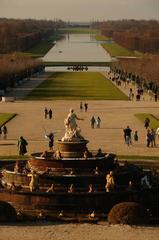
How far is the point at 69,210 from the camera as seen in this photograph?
2159cm

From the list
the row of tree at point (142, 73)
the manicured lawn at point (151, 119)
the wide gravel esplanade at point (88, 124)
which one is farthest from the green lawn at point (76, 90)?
the manicured lawn at point (151, 119)

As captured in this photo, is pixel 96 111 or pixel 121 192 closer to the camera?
pixel 121 192

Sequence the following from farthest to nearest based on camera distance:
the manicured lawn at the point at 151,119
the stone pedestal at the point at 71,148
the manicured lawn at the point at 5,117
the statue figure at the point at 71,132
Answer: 1. the manicured lawn at the point at 5,117
2. the manicured lawn at the point at 151,119
3. the statue figure at the point at 71,132
4. the stone pedestal at the point at 71,148

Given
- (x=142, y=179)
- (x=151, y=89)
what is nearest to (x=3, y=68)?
(x=151, y=89)

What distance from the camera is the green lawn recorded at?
65375mm

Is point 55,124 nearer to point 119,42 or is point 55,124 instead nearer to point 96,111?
point 96,111

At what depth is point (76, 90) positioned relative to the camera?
73.1 metres

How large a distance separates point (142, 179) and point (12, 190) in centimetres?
393

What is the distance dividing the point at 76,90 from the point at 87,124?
92.5ft

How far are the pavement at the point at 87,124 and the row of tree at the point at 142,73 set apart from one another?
17.6 ft

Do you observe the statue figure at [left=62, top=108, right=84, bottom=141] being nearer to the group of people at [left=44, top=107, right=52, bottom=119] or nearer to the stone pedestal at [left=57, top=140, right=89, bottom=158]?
the stone pedestal at [left=57, top=140, right=89, bottom=158]

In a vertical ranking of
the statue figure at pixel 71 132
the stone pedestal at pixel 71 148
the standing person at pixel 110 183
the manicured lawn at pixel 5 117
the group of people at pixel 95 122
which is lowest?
the manicured lawn at pixel 5 117

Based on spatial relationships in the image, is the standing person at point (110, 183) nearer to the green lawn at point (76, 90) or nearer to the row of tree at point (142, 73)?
the green lawn at point (76, 90)

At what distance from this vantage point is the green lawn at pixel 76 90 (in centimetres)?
6538
